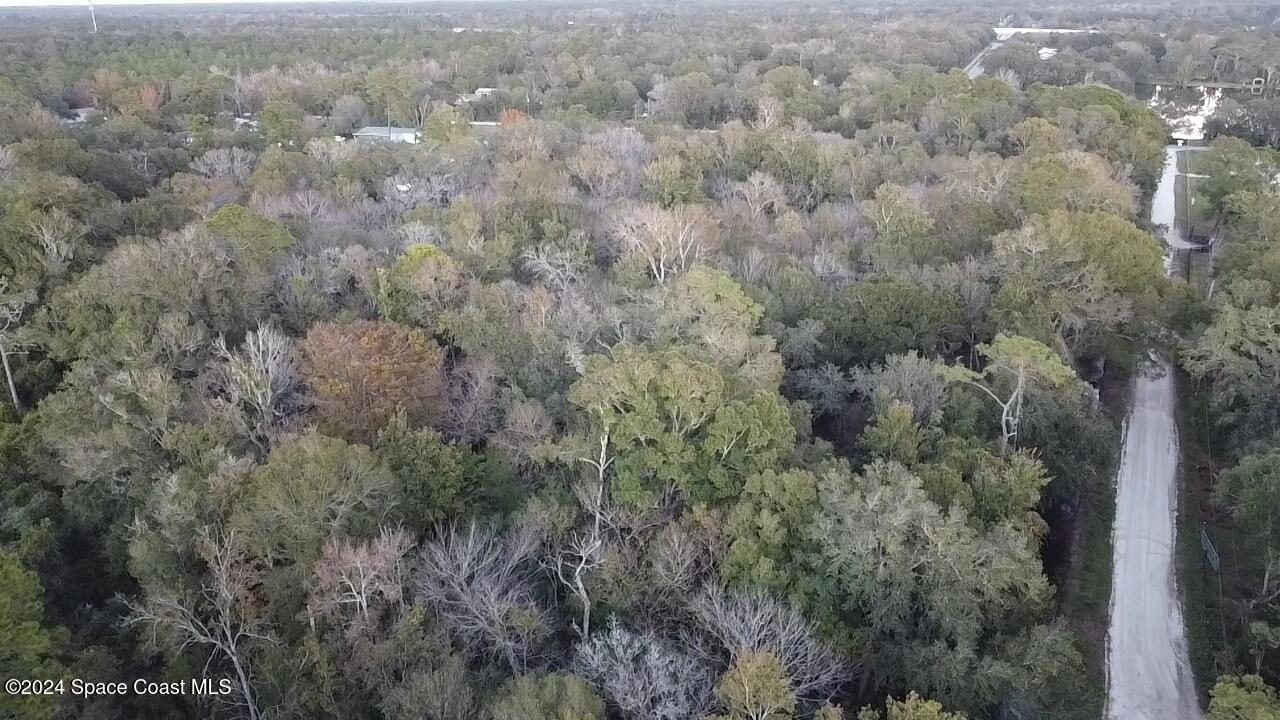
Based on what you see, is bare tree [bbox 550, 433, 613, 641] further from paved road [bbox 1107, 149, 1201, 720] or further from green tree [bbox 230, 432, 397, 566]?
paved road [bbox 1107, 149, 1201, 720]


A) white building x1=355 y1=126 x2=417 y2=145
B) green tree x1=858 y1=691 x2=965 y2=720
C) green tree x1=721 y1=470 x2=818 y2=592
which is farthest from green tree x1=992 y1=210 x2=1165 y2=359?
white building x1=355 y1=126 x2=417 y2=145

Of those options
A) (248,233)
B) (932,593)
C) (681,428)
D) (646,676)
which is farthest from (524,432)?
(248,233)

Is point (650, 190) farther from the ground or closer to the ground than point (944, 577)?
farther from the ground

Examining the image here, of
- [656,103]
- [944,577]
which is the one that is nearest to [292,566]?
[944,577]

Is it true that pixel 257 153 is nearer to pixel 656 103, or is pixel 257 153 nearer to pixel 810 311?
pixel 656 103

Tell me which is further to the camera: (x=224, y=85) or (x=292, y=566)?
(x=224, y=85)

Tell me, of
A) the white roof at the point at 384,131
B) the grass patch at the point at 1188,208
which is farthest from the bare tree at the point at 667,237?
the white roof at the point at 384,131
